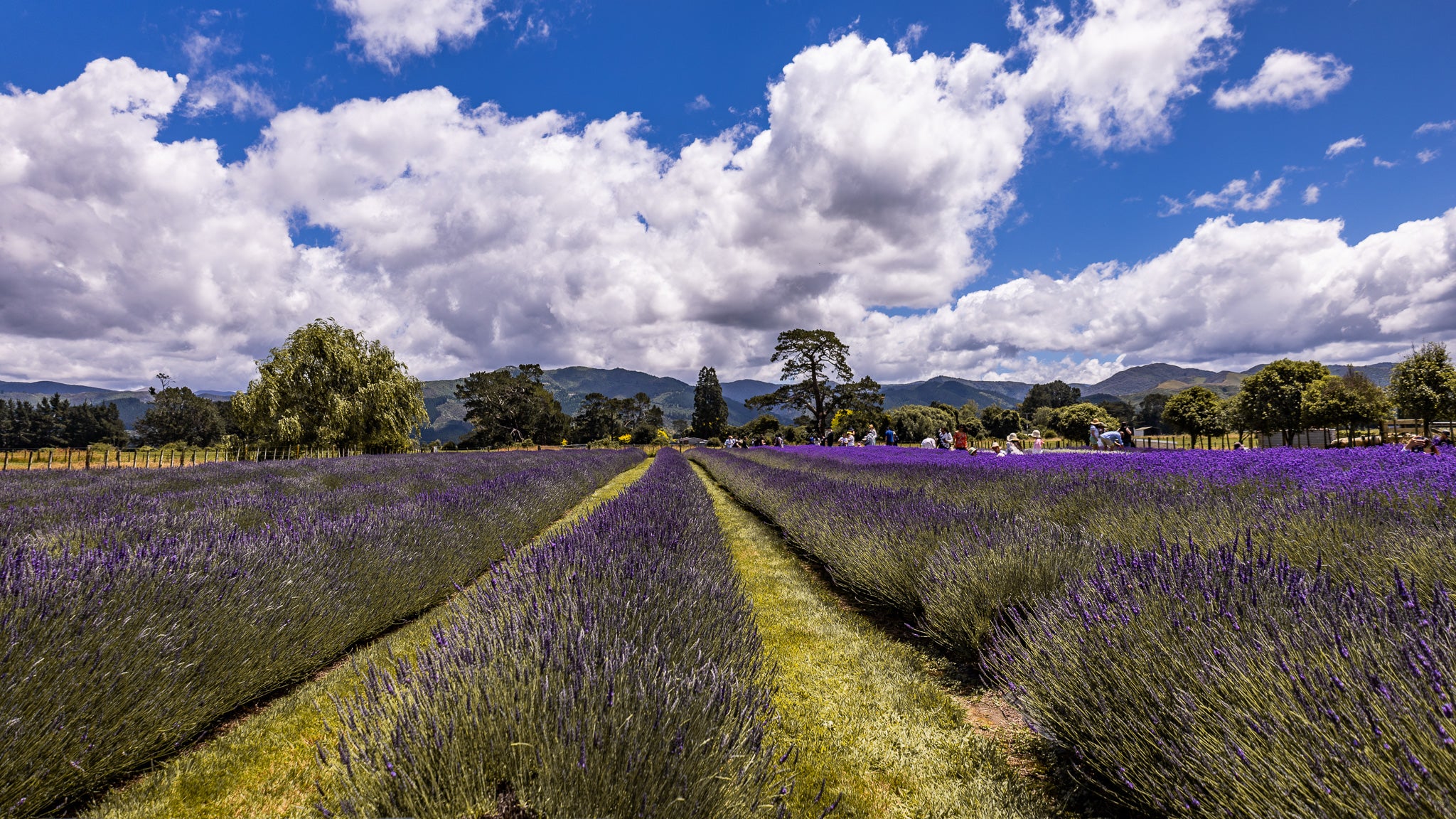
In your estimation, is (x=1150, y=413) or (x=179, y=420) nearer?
(x=179, y=420)

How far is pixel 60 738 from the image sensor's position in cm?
200

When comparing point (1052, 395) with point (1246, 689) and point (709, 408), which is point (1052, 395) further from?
point (1246, 689)

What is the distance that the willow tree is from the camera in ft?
69.7

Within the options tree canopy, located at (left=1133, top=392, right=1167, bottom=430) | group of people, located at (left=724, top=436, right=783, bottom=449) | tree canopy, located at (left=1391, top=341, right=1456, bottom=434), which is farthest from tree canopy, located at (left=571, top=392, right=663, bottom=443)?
tree canopy, located at (left=1133, top=392, right=1167, bottom=430)

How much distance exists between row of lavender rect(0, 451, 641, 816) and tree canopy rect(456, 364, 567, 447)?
5741 centimetres

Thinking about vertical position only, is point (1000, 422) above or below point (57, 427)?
below

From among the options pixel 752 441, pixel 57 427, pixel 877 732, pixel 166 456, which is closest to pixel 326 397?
pixel 166 456

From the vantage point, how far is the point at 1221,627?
1.80 m

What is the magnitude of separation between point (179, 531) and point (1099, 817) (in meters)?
6.22

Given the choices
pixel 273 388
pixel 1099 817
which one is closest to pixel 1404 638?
pixel 1099 817

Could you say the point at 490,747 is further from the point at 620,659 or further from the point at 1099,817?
the point at 1099,817

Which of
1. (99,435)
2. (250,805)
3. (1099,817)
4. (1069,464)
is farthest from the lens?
(99,435)

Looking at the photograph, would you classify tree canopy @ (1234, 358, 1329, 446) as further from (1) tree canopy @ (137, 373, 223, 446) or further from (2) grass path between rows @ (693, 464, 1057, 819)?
(1) tree canopy @ (137, 373, 223, 446)

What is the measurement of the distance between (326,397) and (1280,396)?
4845 cm
